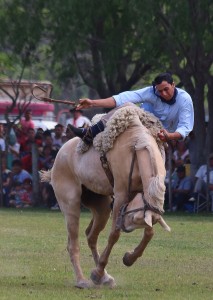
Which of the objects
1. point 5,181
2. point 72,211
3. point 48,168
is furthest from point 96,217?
point 5,181

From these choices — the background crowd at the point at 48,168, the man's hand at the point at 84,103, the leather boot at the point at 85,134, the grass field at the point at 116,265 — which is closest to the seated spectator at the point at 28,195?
the background crowd at the point at 48,168

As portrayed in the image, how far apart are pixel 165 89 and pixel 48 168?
44.6 ft

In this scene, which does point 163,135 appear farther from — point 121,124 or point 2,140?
point 2,140

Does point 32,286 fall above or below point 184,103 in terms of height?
below

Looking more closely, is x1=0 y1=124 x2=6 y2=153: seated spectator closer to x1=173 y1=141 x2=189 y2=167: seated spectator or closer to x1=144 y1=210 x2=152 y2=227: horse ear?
x1=173 y1=141 x2=189 y2=167: seated spectator

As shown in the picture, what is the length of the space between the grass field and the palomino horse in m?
0.43

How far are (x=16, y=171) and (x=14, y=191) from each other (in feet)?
1.79

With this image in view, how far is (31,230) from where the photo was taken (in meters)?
17.7

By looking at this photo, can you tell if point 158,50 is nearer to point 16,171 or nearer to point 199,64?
point 199,64

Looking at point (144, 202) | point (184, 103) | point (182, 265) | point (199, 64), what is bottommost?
point (182, 265)

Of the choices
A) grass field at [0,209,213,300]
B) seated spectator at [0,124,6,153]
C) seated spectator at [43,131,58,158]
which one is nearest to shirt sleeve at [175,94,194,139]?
grass field at [0,209,213,300]

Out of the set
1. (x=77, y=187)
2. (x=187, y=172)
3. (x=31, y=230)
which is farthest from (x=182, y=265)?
(x=187, y=172)

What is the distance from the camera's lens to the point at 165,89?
11.0 meters

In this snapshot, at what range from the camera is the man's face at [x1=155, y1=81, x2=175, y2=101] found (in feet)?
36.1
